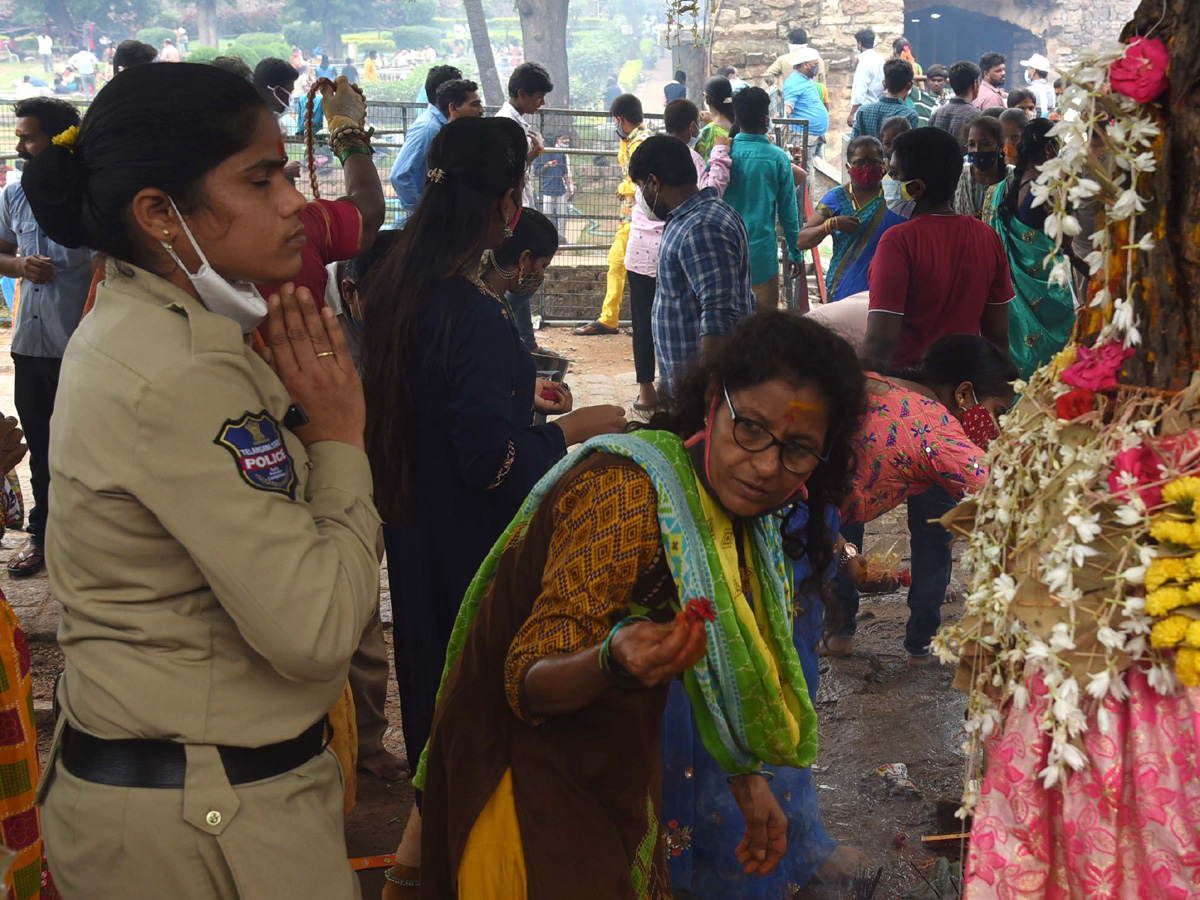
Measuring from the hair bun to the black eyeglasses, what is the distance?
1162mm

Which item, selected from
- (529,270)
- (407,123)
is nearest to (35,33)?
(407,123)

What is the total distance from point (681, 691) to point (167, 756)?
4.96 feet

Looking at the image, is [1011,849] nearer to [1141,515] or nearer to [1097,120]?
[1141,515]

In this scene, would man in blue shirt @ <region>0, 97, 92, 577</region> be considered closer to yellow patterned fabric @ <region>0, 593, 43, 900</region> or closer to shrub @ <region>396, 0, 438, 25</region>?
yellow patterned fabric @ <region>0, 593, 43, 900</region>

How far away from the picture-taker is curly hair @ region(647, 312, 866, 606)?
6.86 feet

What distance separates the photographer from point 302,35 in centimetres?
3947

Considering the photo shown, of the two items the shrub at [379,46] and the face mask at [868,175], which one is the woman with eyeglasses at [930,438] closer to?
the face mask at [868,175]

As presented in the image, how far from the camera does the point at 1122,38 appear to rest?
5.86 feet

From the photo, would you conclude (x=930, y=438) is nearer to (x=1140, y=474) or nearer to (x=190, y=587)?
(x=1140, y=474)

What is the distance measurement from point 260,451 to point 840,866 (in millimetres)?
2321

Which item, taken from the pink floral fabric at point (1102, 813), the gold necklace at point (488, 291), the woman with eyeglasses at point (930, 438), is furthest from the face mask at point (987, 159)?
the pink floral fabric at point (1102, 813)

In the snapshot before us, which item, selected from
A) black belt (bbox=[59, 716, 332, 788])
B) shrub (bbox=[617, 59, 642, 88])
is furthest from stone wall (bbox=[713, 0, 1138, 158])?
shrub (bbox=[617, 59, 642, 88])

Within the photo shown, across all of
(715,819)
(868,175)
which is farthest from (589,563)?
(868,175)

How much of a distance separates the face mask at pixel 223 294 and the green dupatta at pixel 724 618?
2.37 feet
